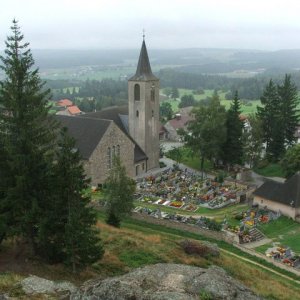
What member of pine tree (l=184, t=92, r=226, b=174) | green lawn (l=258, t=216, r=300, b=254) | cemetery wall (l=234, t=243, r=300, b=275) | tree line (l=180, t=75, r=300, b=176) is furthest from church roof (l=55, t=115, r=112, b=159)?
cemetery wall (l=234, t=243, r=300, b=275)

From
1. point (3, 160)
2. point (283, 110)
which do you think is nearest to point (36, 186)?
point (3, 160)

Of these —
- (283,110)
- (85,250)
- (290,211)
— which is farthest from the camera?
(283,110)

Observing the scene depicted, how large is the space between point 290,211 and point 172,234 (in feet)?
44.4

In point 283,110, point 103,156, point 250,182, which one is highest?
point 283,110

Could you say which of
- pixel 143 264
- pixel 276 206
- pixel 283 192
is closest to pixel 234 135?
pixel 283 192

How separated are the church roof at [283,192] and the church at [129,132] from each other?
16576 mm

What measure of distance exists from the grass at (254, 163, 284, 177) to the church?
13.3 meters

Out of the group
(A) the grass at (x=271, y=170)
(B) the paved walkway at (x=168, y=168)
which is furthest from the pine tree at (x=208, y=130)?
(A) the grass at (x=271, y=170)

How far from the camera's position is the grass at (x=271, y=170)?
5795 centimetres

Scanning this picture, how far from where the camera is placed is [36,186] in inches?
838

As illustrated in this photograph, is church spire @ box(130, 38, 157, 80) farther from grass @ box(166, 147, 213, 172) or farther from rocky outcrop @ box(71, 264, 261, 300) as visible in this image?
rocky outcrop @ box(71, 264, 261, 300)

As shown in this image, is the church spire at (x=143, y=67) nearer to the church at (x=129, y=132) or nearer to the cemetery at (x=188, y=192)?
the church at (x=129, y=132)

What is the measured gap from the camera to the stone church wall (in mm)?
50391

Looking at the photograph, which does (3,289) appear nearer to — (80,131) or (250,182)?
(80,131)
